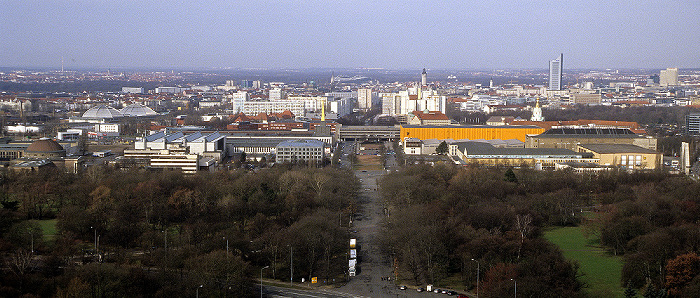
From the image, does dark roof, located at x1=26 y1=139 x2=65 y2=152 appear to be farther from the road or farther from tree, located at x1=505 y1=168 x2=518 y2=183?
tree, located at x1=505 y1=168 x2=518 y2=183

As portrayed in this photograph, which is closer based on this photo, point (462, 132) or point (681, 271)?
point (681, 271)

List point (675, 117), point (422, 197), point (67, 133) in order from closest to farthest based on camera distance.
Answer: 1. point (422, 197)
2. point (67, 133)
3. point (675, 117)

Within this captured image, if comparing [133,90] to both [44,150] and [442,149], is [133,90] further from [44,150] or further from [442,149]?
[442,149]

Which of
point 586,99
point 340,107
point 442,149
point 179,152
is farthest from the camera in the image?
point 586,99

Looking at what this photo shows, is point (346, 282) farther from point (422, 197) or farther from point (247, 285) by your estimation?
point (422, 197)

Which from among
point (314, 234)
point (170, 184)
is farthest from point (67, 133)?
point (314, 234)

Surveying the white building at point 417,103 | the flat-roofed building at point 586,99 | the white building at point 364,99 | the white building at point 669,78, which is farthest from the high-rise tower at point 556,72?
the white building at point 417,103

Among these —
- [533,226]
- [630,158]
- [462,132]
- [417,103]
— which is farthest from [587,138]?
[417,103]
